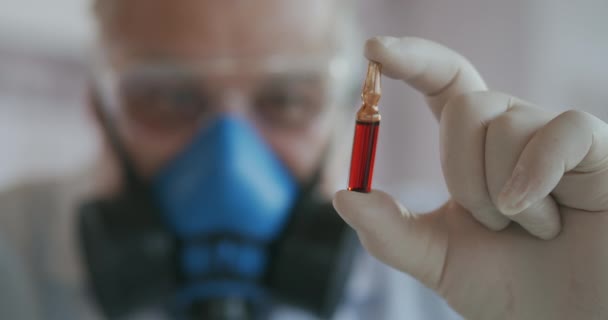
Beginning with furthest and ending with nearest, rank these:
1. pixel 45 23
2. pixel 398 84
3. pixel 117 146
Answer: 1. pixel 398 84
2. pixel 45 23
3. pixel 117 146

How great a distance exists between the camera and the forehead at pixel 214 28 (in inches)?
38.7

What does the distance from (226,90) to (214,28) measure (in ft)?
0.38

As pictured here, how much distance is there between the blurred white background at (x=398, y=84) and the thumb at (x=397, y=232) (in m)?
1.05

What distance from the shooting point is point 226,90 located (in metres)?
1.03

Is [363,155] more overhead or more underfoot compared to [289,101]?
more overhead

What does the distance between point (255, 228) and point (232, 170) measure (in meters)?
0.11

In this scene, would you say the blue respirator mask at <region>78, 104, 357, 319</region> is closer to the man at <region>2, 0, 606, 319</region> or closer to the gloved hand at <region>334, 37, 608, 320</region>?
the man at <region>2, 0, 606, 319</region>

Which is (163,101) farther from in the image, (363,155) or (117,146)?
(363,155)

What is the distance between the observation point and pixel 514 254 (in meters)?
0.46

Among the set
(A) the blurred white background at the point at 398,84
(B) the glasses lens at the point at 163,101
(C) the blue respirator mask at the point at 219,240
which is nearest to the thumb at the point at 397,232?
(C) the blue respirator mask at the point at 219,240

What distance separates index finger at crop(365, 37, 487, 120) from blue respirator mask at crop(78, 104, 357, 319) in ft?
1.75

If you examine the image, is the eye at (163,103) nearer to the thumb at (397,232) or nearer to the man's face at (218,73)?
the man's face at (218,73)

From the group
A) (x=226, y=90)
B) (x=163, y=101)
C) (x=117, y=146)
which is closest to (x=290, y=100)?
(x=226, y=90)

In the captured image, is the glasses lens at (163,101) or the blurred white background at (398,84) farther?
the blurred white background at (398,84)
